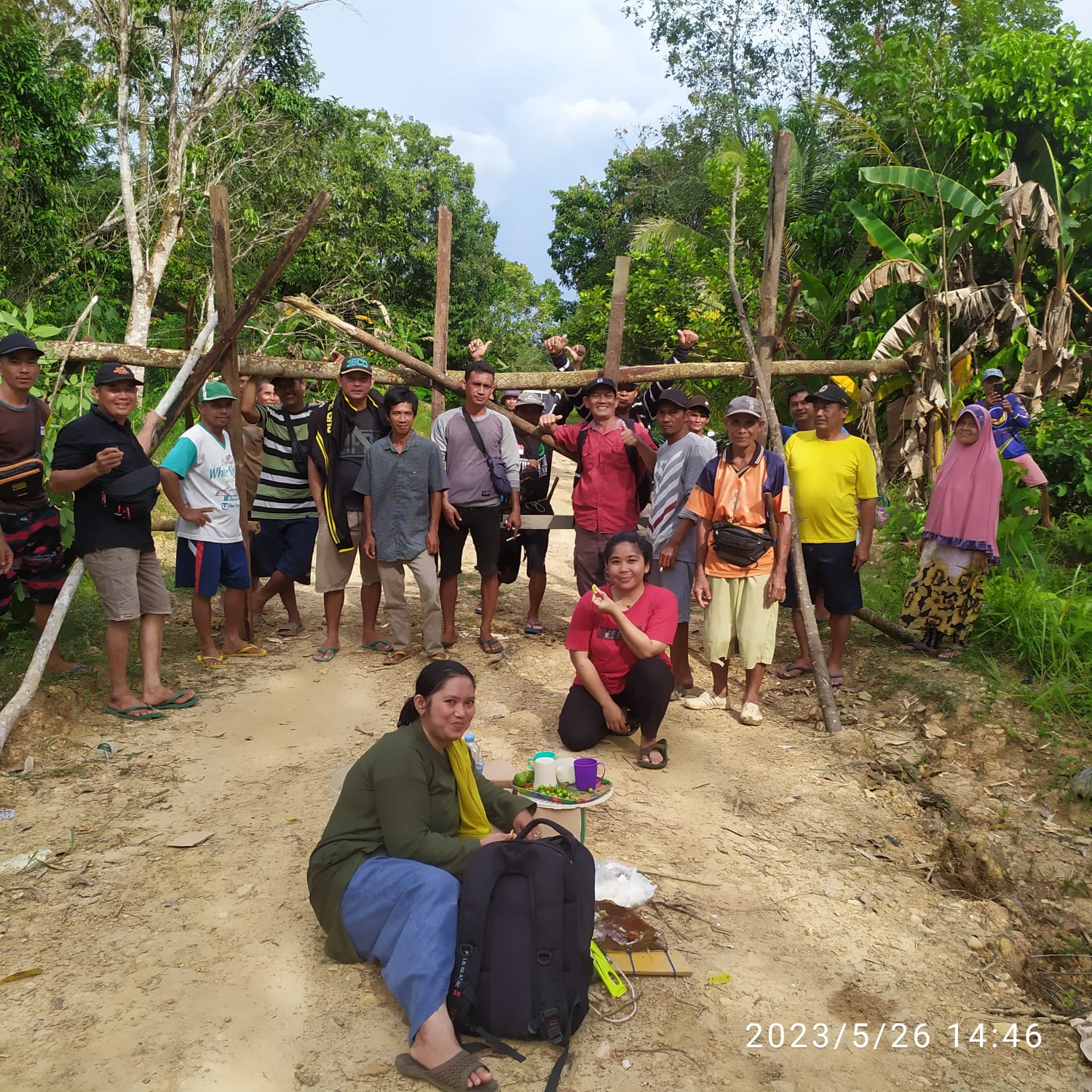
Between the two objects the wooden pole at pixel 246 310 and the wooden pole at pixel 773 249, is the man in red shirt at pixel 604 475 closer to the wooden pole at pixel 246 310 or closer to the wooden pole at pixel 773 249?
the wooden pole at pixel 773 249

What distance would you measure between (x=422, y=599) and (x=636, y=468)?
1775 mm

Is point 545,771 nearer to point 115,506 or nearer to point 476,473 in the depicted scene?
point 115,506

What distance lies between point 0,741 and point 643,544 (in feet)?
11.3

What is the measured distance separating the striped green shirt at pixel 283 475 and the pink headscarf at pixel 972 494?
15.0 feet

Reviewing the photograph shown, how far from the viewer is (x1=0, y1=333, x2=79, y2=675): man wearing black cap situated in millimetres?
4816

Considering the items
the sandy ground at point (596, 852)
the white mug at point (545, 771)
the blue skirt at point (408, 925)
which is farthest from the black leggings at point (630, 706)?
the blue skirt at point (408, 925)

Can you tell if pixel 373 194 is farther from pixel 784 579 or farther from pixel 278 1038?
pixel 278 1038

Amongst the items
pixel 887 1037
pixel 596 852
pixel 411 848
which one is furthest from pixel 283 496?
pixel 887 1037

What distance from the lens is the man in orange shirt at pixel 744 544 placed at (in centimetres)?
543

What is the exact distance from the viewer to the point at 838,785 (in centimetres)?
491

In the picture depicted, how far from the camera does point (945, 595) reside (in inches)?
248

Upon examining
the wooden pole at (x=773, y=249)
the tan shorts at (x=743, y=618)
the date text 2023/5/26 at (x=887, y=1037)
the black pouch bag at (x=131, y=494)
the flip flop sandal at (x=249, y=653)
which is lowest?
the date text 2023/5/26 at (x=887, y=1037)

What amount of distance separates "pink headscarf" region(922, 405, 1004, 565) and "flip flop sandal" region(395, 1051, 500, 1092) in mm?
4995

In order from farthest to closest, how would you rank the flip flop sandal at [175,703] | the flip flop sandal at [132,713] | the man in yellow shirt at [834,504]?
the man in yellow shirt at [834,504] < the flip flop sandal at [175,703] < the flip flop sandal at [132,713]
